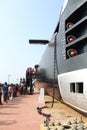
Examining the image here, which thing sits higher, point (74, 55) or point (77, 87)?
point (74, 55)

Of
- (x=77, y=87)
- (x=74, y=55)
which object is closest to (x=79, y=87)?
(x=77, y=87)

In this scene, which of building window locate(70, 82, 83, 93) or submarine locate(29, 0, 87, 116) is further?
building window locate(70, 82, 83, 93)

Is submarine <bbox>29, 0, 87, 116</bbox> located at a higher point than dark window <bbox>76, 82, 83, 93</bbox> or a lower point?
higher

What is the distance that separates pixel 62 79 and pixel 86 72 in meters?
2.75

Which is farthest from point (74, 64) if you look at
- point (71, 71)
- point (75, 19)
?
point (75, 19)

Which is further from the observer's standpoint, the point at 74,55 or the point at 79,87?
the point at 74,55

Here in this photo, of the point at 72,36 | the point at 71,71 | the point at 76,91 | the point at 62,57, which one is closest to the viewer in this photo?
the point at 76,91

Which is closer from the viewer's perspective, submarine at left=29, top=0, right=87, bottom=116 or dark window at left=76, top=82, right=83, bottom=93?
submarine at left=29, top=0, right=87, bottom=116

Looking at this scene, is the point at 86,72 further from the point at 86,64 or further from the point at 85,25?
the point at 85,25

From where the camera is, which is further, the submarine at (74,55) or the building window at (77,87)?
the building window at (77,87)

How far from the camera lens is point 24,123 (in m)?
9.28

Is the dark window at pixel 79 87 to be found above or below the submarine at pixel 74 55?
below

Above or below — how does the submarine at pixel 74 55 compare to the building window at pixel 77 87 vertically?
above

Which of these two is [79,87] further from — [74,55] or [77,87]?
[74,55]
